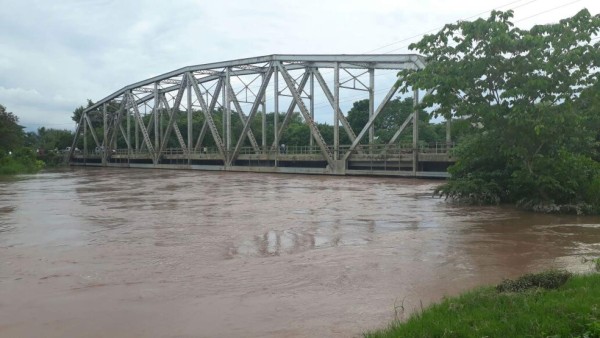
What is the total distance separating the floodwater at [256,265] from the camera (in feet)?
18.6

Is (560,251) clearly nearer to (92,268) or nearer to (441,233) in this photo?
(441,233)

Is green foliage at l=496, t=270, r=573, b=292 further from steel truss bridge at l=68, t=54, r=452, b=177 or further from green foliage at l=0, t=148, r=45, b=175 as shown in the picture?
green foliage at l=0, t=148, r=45, b=175

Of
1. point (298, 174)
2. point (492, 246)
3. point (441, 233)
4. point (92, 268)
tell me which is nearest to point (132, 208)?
point (92, 268)

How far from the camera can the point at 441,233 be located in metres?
11.1

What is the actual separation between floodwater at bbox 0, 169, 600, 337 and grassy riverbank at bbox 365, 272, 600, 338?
0.84 metres

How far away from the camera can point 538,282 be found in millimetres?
5480

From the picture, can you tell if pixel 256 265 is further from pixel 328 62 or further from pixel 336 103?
pixel 328 62

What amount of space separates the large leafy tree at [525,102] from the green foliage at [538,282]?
8418 millimetres

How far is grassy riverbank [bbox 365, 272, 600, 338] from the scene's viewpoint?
4031 mm

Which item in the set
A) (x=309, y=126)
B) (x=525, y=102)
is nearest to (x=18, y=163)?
(x=309, y=126)

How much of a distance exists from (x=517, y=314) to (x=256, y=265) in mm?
4525

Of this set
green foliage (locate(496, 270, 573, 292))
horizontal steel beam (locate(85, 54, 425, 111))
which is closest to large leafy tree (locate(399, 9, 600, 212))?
green foliage (locate(496, 270, 573, 292))

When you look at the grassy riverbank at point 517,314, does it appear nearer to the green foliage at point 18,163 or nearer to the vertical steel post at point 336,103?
the vertical steel post at point 336,103

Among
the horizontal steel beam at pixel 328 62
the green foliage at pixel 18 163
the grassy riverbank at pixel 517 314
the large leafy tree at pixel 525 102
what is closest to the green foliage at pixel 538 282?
the grassy riverbank at pixel 517 314
